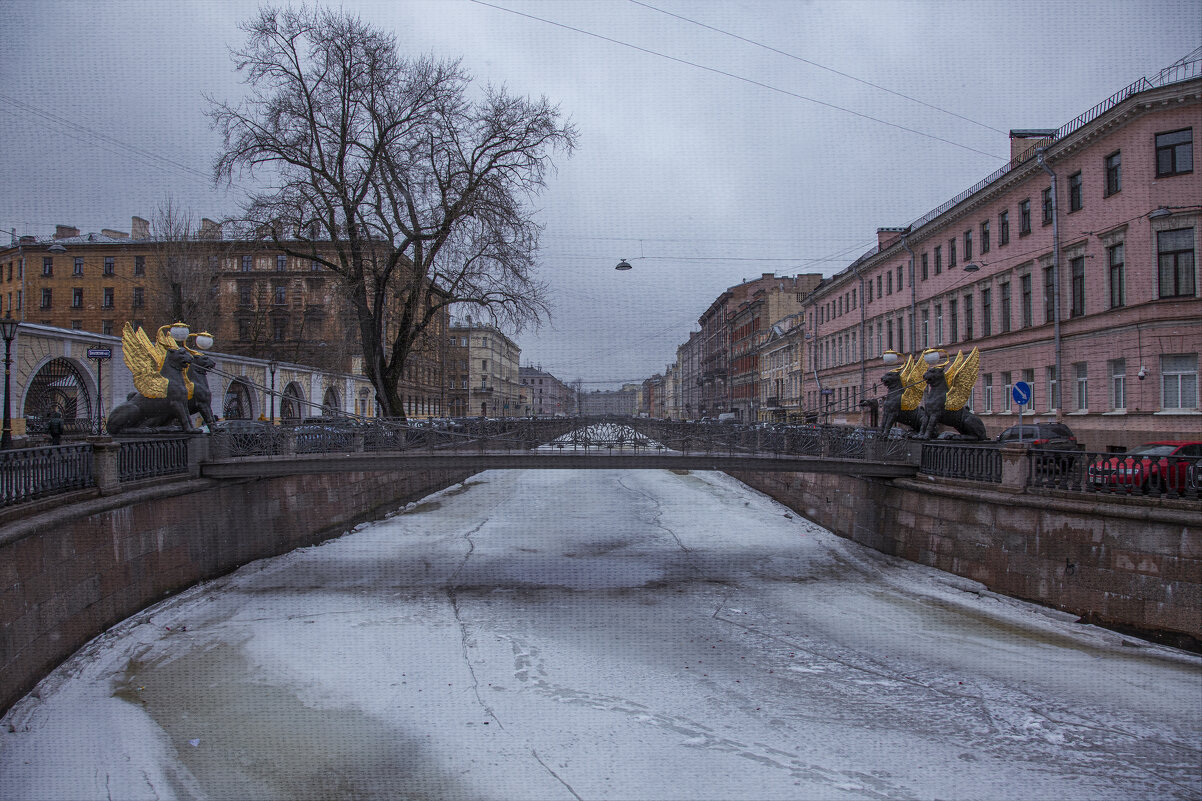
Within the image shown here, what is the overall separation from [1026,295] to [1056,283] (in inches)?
93.8

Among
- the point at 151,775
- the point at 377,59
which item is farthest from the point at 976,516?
the point at 377,59

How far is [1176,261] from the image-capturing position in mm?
18969

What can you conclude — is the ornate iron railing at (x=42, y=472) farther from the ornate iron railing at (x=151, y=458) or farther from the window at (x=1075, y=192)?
the window at (x=1075, y=192)

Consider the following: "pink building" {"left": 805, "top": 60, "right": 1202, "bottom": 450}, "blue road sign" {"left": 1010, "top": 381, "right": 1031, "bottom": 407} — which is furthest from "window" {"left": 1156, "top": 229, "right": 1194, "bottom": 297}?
"blue road sign" {"left": 1010, "top": 381, "right": 1031, "bottom": 407}

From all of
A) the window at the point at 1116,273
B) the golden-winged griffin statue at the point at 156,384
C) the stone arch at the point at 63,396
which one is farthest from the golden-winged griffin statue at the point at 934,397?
the stone arch at the point at 63,396

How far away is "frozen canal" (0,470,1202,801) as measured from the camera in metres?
7.02

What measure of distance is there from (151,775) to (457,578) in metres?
8.89

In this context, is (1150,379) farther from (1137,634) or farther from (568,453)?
(568,453)

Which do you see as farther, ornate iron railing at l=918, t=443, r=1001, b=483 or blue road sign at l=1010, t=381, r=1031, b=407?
blue road sign at l=1010, t=381, r=1031, b=407

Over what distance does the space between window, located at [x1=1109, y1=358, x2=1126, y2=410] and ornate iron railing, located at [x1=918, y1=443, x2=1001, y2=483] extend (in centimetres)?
918

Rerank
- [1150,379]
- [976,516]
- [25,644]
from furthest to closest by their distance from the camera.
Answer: [1150,379], [976,516], [25,644]

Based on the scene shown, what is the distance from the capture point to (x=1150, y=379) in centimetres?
1920

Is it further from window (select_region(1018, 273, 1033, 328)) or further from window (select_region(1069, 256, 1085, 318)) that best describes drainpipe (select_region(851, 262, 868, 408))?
window (select_region(1069, 256, 1085, 318))

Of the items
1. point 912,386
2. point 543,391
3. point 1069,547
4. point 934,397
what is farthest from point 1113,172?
point 543,391
